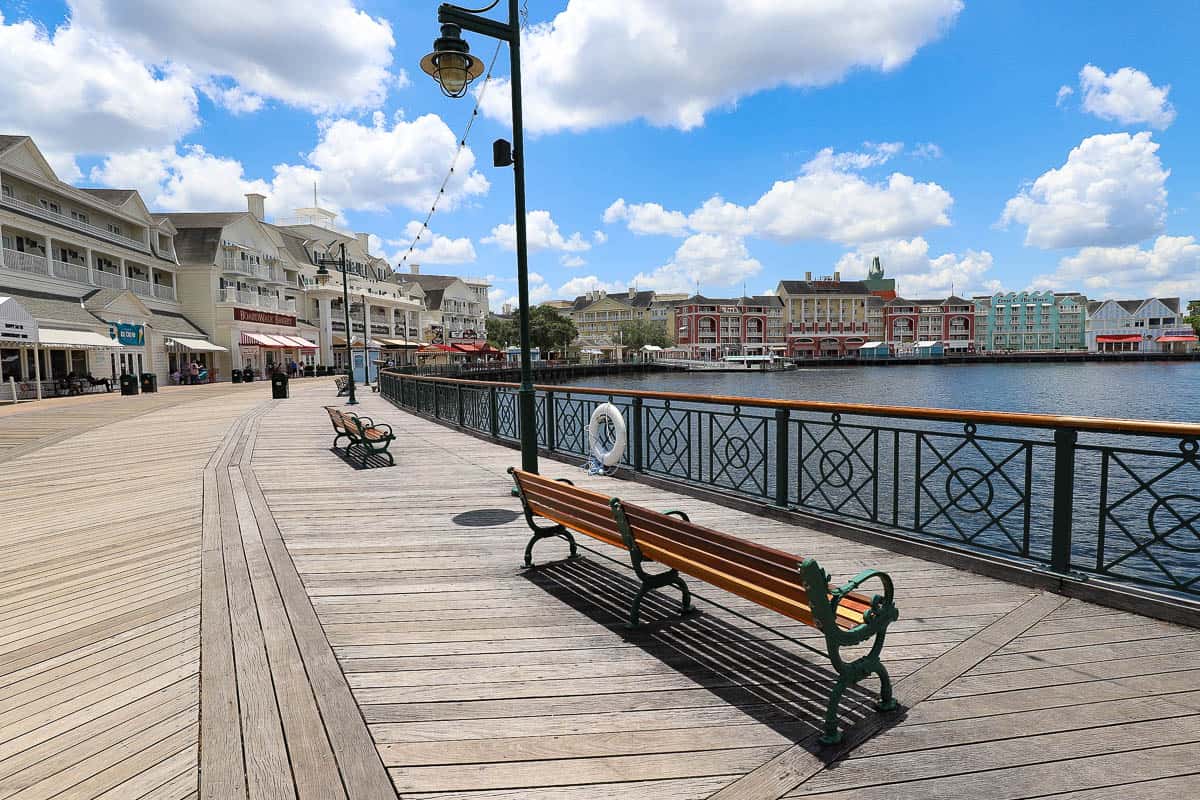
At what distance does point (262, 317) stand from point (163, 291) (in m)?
7.57

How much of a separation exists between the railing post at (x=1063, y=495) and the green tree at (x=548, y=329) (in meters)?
71.9

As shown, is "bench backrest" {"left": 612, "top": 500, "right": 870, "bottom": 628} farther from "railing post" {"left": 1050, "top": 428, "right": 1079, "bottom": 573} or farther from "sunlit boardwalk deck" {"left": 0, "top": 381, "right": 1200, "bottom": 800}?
"railing post" {"left": 1050, "top": 428, "right": 1079, "bottom": 573}

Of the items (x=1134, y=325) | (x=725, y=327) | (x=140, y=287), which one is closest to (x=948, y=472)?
(x=140, y=287)

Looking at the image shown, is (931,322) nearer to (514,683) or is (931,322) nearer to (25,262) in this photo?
(25,262)

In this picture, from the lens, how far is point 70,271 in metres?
30.7

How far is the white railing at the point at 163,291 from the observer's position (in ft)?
129

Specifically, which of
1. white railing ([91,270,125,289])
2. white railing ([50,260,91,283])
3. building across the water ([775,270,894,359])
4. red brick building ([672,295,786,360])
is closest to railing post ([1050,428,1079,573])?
white railing ([50,260,91,283])

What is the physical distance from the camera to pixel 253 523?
588 centimetres

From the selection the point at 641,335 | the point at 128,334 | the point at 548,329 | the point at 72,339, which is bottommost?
the point at 72,339

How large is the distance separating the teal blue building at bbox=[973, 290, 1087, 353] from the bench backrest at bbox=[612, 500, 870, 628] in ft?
500

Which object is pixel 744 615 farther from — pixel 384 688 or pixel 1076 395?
pixel 1076 395

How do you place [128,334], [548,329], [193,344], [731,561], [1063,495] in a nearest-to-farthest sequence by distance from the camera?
[731,561], [1063,495], [128,334], [193,344], [548,329]

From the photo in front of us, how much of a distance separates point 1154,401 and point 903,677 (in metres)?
48.9

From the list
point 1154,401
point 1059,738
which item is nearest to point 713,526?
point 1059,738
